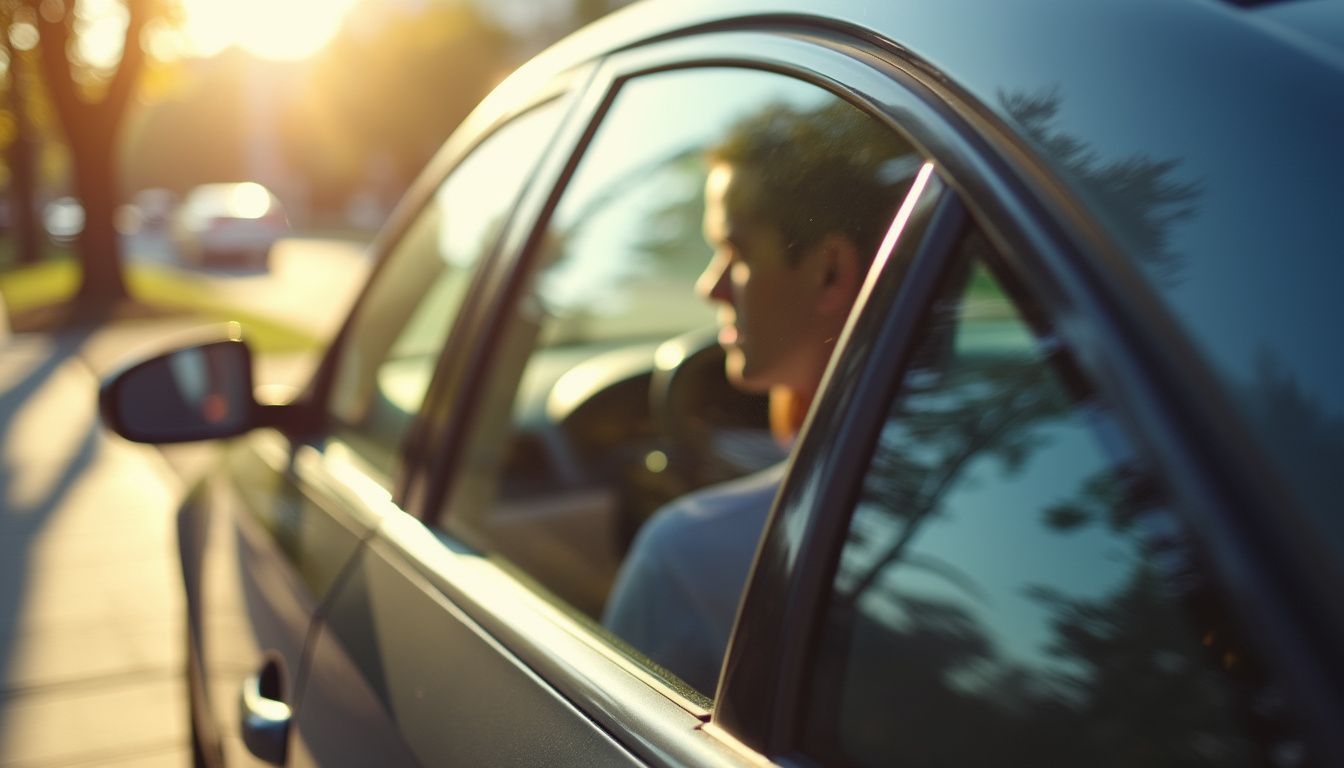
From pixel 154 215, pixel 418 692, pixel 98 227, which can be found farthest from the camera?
pixel 154 215

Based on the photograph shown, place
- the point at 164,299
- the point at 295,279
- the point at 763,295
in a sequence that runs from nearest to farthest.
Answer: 1. the point at 763,295
2. the point at 164,299
3. the point at 295,279

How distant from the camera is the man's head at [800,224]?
3.98ft

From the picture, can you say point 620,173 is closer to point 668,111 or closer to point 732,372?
point 668,111

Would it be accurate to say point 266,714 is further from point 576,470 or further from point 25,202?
point 25,202

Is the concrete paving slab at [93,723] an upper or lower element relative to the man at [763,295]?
lower

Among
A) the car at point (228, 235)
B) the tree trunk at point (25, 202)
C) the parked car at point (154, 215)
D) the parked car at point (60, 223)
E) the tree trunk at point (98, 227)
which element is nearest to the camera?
the tree trunk at point (98, 227)

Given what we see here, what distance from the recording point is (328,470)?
2.36 m

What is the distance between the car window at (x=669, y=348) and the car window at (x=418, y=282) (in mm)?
116

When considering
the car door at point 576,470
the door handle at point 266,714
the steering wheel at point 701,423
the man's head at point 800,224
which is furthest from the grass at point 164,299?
Answer: the man's head at point 800,224

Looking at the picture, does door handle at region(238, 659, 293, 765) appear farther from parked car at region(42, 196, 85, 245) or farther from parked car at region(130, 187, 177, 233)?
parked car at region(130, 187, 177, 233)

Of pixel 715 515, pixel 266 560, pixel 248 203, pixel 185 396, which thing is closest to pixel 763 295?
pixel 715 515

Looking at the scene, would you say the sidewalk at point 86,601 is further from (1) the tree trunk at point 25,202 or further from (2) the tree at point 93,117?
(1) the tree trunk at point 25,202

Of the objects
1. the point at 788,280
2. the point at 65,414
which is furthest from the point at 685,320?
the point at 65,414

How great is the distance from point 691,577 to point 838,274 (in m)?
0.57
